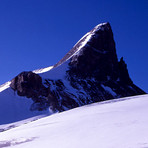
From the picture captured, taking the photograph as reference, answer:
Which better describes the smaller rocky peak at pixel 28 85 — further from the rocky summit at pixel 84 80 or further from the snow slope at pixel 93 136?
the snow slope at pixel 93 136

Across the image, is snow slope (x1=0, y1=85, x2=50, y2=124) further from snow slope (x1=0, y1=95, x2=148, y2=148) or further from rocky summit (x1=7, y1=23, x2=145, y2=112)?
snow slope (x1=0, y1=95, x2=148, y2=148)

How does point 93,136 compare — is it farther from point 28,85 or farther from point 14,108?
point 28,85

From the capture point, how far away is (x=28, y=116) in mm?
66250

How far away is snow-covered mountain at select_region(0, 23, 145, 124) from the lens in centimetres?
7044

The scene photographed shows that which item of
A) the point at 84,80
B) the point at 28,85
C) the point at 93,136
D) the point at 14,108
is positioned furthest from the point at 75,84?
the point at 93,136

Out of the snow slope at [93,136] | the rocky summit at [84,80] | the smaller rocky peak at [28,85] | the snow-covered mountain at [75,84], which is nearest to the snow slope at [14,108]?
the snow-covered mountain at [75,84]

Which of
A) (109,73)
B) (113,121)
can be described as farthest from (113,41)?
(113,121)

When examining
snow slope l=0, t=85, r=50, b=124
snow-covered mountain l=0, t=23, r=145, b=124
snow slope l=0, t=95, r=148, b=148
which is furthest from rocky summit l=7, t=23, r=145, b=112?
snow slope l=0, t=95, r=148, b=148

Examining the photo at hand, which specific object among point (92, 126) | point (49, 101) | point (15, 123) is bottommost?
point (92, 126)

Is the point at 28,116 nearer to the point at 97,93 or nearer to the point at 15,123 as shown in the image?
the point at 15,123

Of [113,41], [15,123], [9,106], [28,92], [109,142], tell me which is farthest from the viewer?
[113,41]

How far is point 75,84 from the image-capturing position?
86.9 meters

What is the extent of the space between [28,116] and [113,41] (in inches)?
2633

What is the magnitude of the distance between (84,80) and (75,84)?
7.14 m
